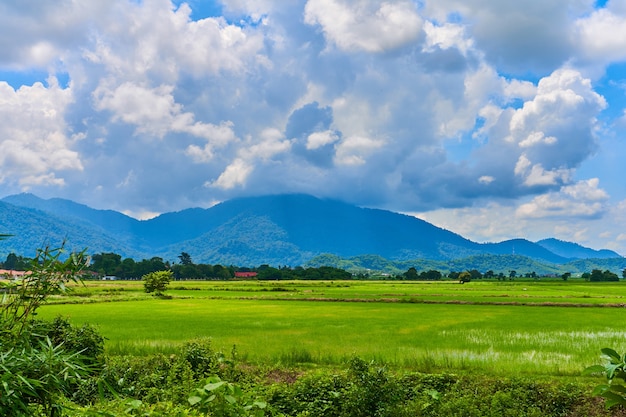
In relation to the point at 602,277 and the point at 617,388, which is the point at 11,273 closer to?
the point at 617,388

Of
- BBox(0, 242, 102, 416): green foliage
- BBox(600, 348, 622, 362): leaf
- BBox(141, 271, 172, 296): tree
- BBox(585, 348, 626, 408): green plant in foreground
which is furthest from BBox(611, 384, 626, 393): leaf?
BBox(141, 271, 172, 296): tree

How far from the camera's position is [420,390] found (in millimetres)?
11172

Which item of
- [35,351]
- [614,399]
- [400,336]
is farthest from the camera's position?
[400,336]

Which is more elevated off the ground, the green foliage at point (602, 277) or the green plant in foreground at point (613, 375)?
the green plant in foreground at point (613, 375)

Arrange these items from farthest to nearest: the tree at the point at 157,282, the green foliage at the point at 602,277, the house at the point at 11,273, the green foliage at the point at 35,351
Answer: the green foliage at the point at 602,277, the tree at the point at 157,282, the house at the point at 11,273, the green foliage at the point at 35,351

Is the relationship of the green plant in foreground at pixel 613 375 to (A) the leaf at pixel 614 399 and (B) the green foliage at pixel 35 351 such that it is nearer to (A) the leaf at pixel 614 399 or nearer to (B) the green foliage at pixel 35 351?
(A) the leaf at pixel 614 399

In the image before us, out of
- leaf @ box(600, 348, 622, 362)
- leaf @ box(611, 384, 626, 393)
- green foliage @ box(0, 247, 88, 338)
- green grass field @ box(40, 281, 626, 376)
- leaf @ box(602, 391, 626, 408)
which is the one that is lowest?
green grass field @ box(40, 281, 626, 376)

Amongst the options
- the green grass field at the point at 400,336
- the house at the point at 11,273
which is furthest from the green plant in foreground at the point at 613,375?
the green grass field at the point at 400,336

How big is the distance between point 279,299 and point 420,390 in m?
43.9

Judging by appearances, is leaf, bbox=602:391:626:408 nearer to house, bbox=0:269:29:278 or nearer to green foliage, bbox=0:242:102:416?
green foliage, bbox=0:242:102:416

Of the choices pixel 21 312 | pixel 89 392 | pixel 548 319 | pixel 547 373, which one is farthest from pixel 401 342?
pixel 21 312

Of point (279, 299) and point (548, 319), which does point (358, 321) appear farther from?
point (279, 299)

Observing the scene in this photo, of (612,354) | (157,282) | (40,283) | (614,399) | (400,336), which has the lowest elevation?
(400,336)

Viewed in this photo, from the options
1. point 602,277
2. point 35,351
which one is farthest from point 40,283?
point 602,277
